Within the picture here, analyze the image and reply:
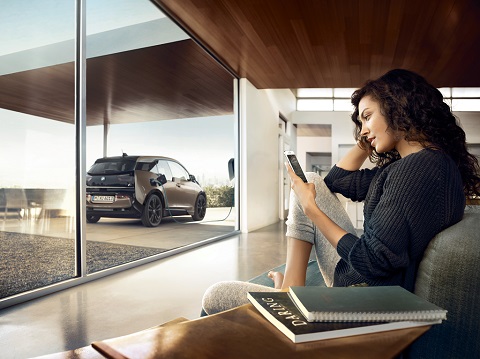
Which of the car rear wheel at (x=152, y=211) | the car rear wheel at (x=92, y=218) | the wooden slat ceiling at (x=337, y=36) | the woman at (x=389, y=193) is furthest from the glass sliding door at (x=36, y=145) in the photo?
the woman at (x=389, y=193)

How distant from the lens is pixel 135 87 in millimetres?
3729

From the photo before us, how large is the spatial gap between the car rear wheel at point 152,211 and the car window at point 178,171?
1.13 ft

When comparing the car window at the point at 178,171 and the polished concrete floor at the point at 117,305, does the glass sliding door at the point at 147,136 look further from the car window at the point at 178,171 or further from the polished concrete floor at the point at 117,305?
the polished concrete floor at the point at 117,305

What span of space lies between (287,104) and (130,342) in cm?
873

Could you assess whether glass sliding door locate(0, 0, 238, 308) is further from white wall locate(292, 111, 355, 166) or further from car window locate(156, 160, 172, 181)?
white wall locate(292, 111, 355, 166)

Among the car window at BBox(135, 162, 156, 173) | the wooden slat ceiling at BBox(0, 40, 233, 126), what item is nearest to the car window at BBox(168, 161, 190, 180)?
the car window at BBox(135, 162, 156, 173)

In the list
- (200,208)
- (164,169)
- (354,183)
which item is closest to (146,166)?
(164,169)

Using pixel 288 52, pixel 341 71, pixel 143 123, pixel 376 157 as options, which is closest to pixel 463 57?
pixel 341 71

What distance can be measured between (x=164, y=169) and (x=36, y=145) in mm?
1634

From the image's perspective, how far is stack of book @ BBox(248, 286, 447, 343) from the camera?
1.76ft

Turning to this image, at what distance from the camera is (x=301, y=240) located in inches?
56.3

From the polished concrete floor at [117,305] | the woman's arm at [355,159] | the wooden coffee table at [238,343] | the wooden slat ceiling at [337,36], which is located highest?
the wooden slat ceiling at [337,36]

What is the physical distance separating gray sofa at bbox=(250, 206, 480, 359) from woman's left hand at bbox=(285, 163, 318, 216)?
1.22ft

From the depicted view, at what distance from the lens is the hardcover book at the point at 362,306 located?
1.82 ft
